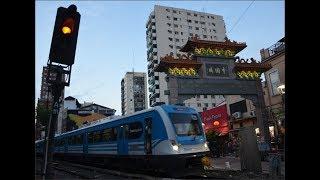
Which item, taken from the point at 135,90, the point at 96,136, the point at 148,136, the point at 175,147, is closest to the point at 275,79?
the point at 96,136

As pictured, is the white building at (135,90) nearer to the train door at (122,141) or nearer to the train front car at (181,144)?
the train door at (122,141)

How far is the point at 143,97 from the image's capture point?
136m

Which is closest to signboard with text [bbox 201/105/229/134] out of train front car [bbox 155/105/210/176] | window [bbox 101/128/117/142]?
window [bbox 101/128/117/142]

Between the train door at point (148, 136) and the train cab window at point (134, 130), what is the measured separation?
481 mm

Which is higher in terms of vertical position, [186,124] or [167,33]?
[167,33]

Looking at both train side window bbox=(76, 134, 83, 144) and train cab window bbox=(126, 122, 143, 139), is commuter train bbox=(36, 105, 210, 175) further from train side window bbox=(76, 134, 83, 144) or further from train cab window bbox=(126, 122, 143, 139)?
train side window bbox=(76, 134, 83, 144)

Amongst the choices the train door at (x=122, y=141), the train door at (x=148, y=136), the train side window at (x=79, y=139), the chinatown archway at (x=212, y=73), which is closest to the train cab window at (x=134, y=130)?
the train door at (x=122, y=141)

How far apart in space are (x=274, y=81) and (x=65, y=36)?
28562 millimetres

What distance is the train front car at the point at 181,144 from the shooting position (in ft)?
43.0

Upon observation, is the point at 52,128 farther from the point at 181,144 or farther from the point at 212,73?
the point at 212,73

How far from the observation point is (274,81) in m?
30.5

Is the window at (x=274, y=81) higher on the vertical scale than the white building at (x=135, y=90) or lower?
lower
